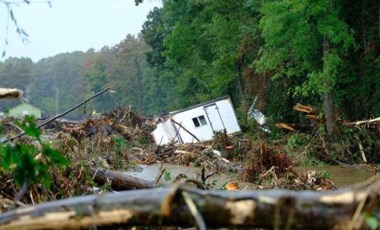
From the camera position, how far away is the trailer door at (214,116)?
28252 millimetres

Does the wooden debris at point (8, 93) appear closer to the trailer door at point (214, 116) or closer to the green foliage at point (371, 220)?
the green foliage at point (371, 220)

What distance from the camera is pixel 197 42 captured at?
119 ft

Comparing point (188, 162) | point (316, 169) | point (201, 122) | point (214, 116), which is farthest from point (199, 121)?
point (316, 169)

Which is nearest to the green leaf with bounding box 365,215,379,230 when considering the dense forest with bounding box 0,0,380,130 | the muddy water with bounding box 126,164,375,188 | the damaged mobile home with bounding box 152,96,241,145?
the dense forest with bounding box 0,0,380,130

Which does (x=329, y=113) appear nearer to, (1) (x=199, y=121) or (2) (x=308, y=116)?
(2) (x=308, y=116)

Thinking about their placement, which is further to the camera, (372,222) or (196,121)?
(196,121)

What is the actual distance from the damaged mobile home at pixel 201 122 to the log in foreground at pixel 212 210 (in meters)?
25.4

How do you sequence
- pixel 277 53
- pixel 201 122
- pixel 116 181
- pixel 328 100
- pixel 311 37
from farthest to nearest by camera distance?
1. pixel 201 122
2. pixel 277 53
3. pixel 328 100
4. pixel 311 37
5. pixel 116 181

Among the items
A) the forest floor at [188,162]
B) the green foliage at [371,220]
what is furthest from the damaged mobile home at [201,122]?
the green foliage at [371,220]

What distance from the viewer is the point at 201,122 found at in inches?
1126

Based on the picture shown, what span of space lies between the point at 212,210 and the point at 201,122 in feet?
86.1

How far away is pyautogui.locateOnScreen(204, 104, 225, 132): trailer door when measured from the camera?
28252 millimetres

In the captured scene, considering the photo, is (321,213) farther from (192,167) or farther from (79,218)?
(192,167)

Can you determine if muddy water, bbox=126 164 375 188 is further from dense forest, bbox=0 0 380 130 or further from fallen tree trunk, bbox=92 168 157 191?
fallen tree trunk, bbox=92 168 157 191
